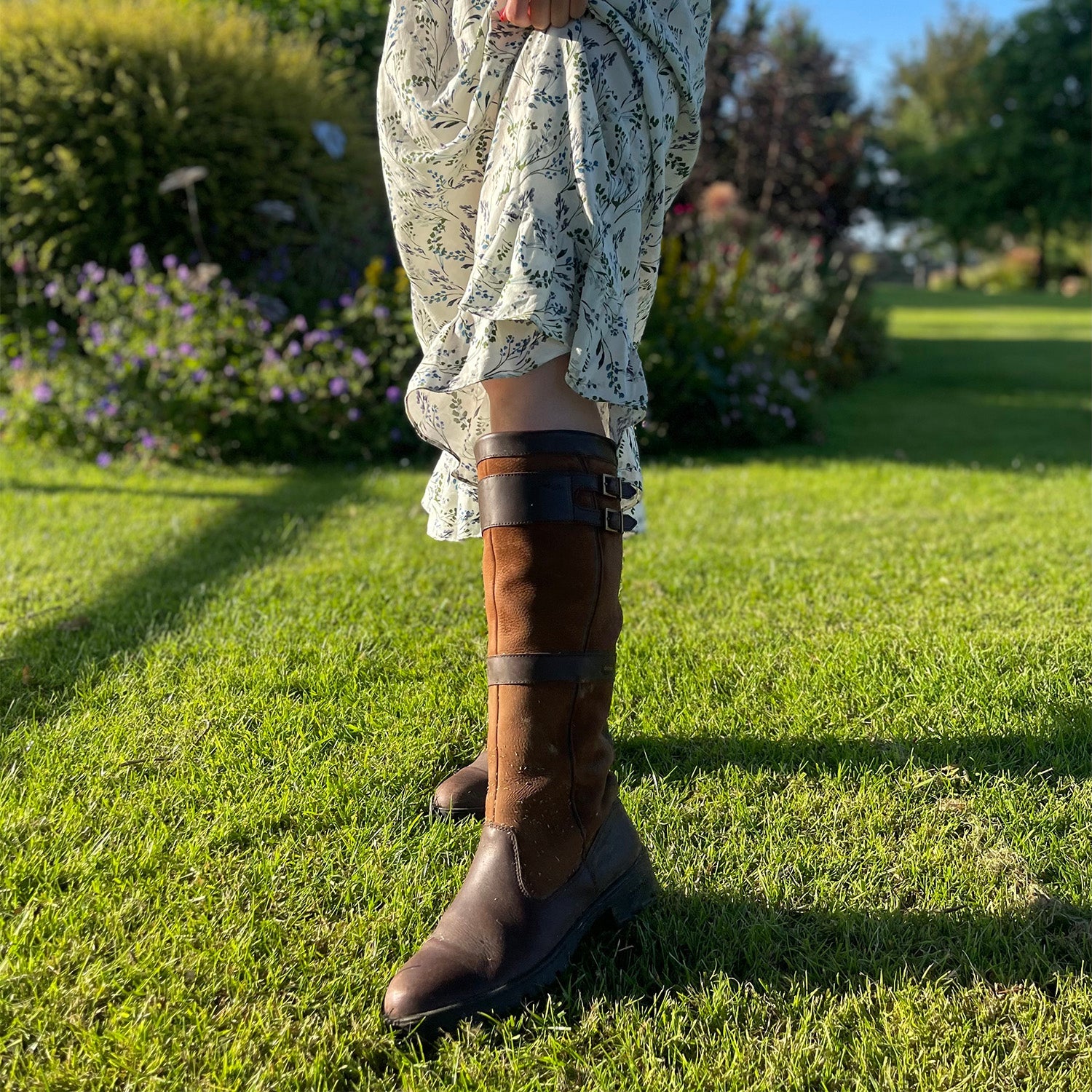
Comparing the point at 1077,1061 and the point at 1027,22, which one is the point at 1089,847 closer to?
the point at 1077,1061

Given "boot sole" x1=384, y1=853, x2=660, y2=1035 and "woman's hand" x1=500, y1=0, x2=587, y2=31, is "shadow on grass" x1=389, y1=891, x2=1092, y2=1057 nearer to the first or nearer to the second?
"boot sole" x1=384, y1=853, x2=660, y2=1035

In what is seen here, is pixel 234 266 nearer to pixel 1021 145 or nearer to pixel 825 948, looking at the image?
pixel 825 948

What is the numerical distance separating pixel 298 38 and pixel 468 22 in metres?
6.53

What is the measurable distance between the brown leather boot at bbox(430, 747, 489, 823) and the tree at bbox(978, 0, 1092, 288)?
33776mm

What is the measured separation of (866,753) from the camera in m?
1.72

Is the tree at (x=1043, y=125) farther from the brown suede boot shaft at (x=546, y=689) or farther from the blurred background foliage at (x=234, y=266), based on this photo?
the brown suede boot shaft at (x=546, y=689)

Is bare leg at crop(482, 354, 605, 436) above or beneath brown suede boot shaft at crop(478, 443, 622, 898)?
above

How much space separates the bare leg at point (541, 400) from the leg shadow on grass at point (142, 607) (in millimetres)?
1141

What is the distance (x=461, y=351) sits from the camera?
1.33m

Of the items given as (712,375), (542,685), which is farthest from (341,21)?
(542,685)

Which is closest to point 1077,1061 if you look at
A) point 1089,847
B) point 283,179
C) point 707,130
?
point 1089,847

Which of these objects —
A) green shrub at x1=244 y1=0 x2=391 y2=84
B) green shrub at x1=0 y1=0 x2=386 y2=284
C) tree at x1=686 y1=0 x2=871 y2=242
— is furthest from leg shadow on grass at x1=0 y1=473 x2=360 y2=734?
tree at x1=686 y1=0 x2=871 y2=242

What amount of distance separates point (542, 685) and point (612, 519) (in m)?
0.23

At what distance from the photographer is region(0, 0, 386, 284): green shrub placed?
512 centimetres
